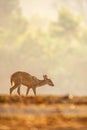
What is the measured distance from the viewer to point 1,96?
12.9 ft

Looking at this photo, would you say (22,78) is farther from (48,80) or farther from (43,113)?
(43,113)

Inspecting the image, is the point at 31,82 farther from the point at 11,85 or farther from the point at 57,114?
the point at 57,114

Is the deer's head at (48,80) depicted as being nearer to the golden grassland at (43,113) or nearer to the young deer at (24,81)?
the young deer at (24,81)

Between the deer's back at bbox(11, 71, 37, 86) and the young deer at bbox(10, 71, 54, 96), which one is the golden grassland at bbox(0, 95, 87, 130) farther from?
the deer's back at bbox(11, 71, 37, 86)

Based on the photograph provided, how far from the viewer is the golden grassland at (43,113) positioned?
3207mm

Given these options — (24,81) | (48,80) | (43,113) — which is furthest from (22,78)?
(43,113)

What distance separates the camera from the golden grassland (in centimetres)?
321

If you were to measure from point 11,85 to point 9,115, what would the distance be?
7.78ft

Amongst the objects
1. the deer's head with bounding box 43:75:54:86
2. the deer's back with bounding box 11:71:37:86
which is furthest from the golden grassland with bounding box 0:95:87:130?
the deer's head with bounding box 43:75:54:86

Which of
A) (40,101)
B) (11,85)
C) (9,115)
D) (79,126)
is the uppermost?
(11,85)

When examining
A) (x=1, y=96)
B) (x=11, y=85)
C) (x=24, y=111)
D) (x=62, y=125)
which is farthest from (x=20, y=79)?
(x=62, y=125)

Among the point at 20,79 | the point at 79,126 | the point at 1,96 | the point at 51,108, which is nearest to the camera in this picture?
the point at 79,126

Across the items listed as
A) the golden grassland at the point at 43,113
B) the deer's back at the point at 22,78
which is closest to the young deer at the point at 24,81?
the deer's back at the point at 22,78

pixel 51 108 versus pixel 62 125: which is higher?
pixel 51 108
